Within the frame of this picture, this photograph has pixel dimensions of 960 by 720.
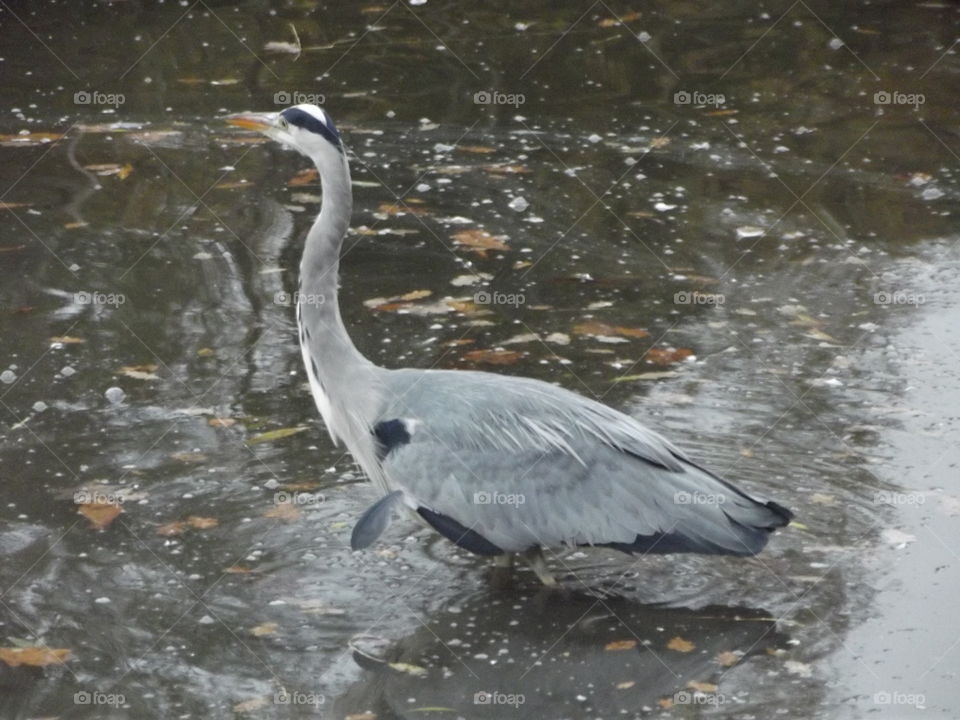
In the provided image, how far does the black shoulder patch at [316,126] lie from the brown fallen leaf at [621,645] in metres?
2.01

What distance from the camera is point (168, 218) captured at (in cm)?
820

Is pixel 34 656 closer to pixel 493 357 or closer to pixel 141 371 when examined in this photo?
pixel 141 371

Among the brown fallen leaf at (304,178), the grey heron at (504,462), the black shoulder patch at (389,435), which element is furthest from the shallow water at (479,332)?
the black shoulder patch at (389,435)

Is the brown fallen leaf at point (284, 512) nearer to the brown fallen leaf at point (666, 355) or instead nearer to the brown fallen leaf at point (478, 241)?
the brown fallen leaf at point (666, 355)

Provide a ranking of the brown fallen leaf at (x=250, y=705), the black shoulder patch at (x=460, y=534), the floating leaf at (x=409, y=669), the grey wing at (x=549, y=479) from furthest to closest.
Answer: the black shoulder patch at (x=460, y=534) → the grey wing at (x=549, y=479) → the floating leaf at (x=409, y=669) → the brown fallen leaf at (x=250, y=705)

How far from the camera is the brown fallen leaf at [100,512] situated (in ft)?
17.7

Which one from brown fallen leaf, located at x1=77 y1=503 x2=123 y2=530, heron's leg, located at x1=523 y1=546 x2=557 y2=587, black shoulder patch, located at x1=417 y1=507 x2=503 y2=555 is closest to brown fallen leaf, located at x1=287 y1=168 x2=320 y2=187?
brown fallen leaf, located at x1=77 y1=503 x2=123 y2=530

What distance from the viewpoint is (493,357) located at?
669cm

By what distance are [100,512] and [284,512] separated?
71 centimetres

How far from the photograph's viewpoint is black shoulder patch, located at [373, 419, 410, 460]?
5.02m

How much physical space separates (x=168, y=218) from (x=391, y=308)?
1.76 metres

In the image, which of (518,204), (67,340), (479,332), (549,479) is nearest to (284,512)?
(549,479)

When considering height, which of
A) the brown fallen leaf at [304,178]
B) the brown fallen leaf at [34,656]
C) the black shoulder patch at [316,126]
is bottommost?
the brown fallen leaf at [34,656]

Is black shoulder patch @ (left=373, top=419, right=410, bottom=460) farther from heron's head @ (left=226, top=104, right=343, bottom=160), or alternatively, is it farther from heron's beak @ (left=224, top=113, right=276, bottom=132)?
heron's beak @ (left=224, top=113, right=276, bottom=132)
